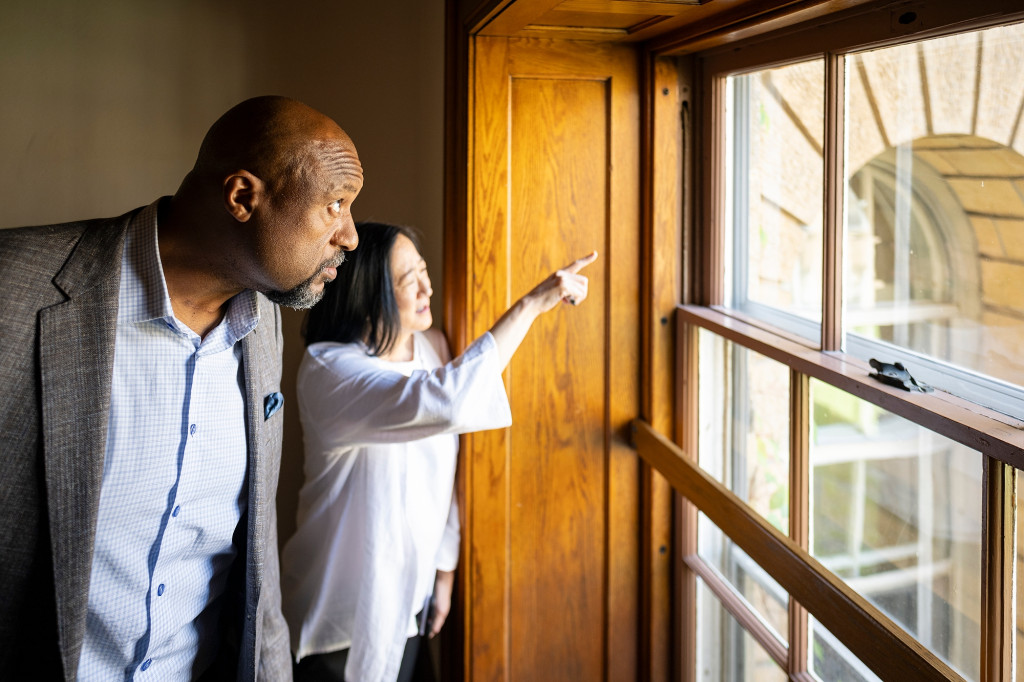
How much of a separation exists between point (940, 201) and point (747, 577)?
3.11ft

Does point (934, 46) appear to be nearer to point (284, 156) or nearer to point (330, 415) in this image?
point (284, 156)

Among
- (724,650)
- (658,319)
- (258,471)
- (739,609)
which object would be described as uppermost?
(658,319)

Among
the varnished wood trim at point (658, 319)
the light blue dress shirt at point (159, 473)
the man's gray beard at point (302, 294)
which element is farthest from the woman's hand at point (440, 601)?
the man's gray beard at point (302, 294)

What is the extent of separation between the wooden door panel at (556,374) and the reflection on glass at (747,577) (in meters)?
0.19

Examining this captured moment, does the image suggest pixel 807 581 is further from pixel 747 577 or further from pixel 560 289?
pixel 560 289

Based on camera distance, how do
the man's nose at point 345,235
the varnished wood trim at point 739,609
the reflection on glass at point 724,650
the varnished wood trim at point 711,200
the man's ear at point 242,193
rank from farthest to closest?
1. the varnished wood trim at point 711,200
2. the reflection on glass at point 724,650
3. the varnished wood trim at point 739,609
4. the man's nose at point 345,235
5. the man's ear at point 242,193

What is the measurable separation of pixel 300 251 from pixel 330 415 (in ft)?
1.88

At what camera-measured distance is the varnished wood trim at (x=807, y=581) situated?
3.96 feet

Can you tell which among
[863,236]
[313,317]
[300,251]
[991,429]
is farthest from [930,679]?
[313,317]

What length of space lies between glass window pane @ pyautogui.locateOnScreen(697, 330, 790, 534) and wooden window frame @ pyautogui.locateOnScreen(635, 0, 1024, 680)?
0.04 m

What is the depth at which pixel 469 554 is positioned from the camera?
6.76ft

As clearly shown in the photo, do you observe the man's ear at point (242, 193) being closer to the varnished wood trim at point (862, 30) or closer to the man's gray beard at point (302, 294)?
the man's gray beard at point (302, 294)

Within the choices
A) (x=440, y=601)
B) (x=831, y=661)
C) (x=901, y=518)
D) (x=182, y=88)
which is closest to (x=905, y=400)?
(x=901, y=518)

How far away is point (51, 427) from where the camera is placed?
3.76 feet
